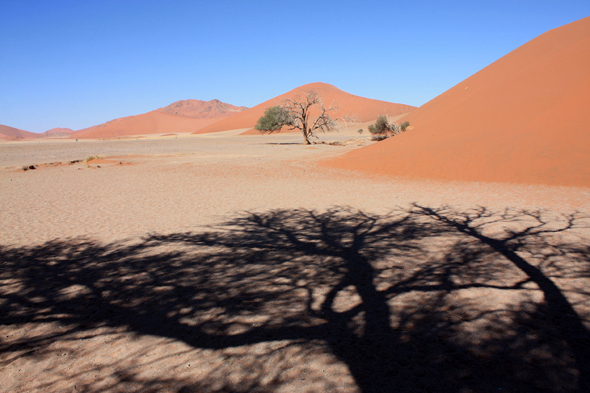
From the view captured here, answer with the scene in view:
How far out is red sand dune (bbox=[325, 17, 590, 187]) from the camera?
11.8 metres

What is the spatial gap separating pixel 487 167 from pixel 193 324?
12.1 meters

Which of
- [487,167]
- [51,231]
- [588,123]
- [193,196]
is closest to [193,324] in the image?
[51,231]

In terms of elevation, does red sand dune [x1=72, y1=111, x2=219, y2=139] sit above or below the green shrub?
above

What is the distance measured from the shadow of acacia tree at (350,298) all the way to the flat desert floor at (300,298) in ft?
0.06

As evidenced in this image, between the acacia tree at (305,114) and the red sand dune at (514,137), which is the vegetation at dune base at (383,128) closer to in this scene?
the acacia tree at (305,114)

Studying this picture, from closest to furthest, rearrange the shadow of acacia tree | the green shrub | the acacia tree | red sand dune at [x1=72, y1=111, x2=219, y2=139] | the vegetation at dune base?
1. the shadow of acacia tree
2. the acacia tree
3. the vegetation at dune base
4. the green shrub
5. red sand dune at [x1=72, y1=111, x2=219, y2=139]

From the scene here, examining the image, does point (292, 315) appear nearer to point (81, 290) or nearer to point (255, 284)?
point (255, 284)

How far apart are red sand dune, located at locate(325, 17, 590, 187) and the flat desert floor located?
404 centimetres

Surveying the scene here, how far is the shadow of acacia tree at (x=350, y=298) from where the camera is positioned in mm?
2596

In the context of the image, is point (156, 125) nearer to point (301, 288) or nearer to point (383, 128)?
point (383, 128)

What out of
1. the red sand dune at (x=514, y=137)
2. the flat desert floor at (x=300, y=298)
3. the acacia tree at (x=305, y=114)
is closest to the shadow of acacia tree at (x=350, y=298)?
the flat desert floor at (x=300, y=298)

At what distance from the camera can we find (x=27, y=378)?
8.95ft

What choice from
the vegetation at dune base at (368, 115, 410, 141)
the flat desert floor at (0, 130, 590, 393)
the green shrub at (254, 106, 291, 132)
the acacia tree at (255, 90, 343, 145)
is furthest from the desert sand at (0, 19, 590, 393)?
the green shrub at (254, 106, 291, 132)

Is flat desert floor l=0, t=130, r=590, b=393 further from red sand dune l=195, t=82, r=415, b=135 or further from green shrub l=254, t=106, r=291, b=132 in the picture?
red sand dune l=195, t=82, r=415, b=135
